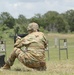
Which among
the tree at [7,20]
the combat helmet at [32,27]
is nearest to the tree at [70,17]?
the tree at [7,20]

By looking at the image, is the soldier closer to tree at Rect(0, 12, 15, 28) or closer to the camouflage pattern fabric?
the camouflage pattern fabric

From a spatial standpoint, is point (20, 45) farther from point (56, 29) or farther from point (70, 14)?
point (70, 14)

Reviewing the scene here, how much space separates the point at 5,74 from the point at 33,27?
2.06m

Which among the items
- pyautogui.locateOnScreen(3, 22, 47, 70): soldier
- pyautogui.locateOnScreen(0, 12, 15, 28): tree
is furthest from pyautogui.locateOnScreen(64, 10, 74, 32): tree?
pyautogui.locateOnScreen(3, 22, 47, 70): soldier

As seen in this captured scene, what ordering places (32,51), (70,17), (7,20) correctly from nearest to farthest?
1. (32,51)
2. (7,20)
3. (70,17)

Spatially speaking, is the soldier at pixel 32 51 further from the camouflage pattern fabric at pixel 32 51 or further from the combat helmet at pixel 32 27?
the combat helmet at pixel 32 27

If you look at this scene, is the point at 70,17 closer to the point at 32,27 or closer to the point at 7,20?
the point at 7,20

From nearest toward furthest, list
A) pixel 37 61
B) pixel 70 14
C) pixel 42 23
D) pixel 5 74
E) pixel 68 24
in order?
pixel 5 74
pixel 37 61
pixel 42 23
pixel 68 24
pixel 70 14

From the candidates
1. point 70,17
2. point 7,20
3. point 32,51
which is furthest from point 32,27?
point 70,17

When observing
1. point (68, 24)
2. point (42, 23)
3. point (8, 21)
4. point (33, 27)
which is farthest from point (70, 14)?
point (33, 27)

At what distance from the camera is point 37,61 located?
11.6 m

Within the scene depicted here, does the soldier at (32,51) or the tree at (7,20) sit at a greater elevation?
the tree at (7,20)

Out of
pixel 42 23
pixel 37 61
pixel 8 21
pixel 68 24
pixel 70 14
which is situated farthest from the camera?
pixel 70 14

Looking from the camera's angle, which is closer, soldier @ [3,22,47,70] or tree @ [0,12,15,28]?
soldier @ [3,22,47,70]
